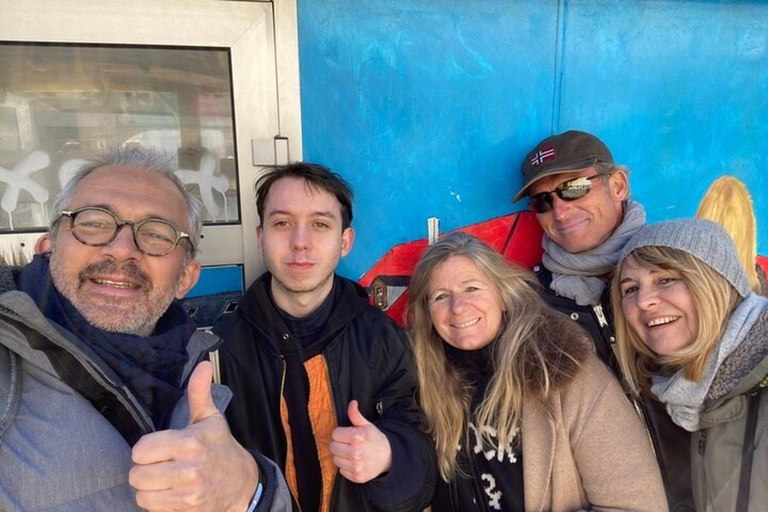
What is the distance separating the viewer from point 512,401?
57.7 inches

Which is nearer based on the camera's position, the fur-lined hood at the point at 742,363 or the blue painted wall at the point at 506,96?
the fur-lined hood at the point at 742,363

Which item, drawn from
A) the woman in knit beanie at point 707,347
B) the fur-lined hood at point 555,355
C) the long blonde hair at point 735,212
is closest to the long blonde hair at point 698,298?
the woman in knit beanie at point 707,347

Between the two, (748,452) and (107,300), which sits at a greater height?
(107,300)

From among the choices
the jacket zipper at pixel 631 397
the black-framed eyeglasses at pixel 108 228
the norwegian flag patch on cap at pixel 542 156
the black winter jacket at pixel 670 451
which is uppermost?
the norwegian flag patch on cap at pixel 542 156

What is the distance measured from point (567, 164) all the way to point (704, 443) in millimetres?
1089

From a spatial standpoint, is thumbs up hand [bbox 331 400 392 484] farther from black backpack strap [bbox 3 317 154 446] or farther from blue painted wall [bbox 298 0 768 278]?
blue painted wall [bbox 298 0 768 278]

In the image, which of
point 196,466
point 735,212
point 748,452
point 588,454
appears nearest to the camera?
point 196,466

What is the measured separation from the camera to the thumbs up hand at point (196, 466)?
86 cm

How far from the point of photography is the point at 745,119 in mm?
2324

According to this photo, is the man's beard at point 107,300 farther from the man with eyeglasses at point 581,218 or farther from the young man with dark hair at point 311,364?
the man with eyeglasses at point 581,218

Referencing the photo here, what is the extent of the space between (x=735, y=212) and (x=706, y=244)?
4.13 feet

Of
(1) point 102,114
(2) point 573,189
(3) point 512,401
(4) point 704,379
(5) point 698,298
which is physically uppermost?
(1) point 102,114

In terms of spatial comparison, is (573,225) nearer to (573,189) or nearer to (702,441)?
(573,189)

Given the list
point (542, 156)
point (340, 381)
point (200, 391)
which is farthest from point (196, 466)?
point (542, 156)
